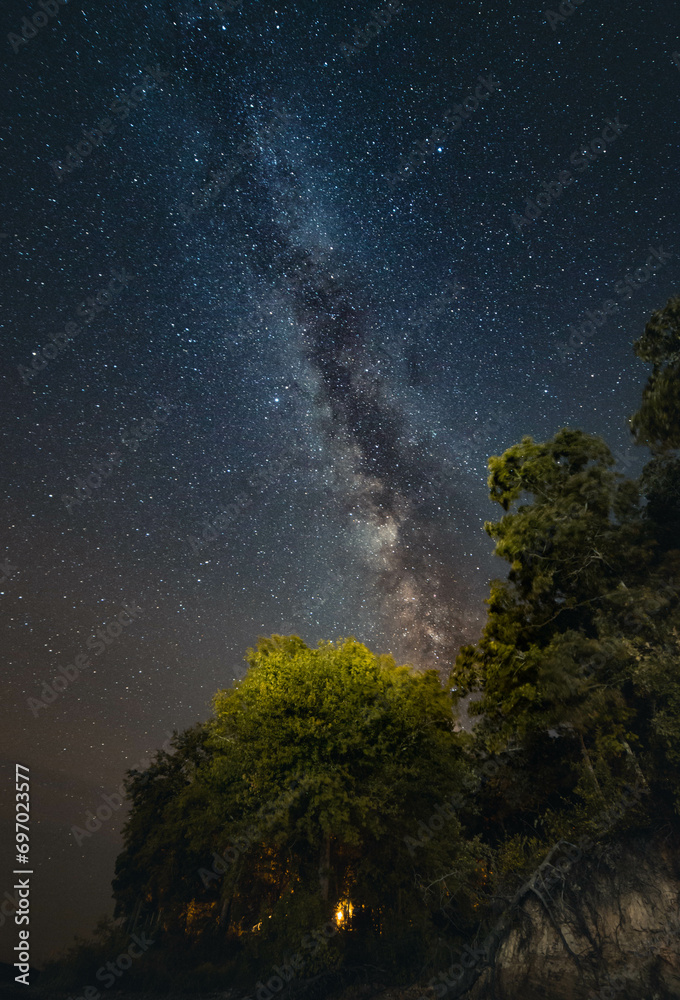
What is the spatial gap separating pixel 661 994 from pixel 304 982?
12572 mm

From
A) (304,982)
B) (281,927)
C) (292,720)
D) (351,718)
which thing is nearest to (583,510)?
(351,718)

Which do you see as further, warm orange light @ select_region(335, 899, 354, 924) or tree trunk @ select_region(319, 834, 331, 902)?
warm orange light @ select_region(335, 899, 354, 924)

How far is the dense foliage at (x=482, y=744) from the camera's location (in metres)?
17.2

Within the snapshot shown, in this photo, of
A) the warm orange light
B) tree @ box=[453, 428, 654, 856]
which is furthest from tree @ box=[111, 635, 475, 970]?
tree @ box=[453, 428, 654, 856]

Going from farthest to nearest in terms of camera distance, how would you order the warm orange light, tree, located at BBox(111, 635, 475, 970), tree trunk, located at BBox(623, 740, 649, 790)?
the warm orange light < tree, located at BBox(111, 635, 475, 970) < tree trunk, located at BBox(623, 740, 649, 790)

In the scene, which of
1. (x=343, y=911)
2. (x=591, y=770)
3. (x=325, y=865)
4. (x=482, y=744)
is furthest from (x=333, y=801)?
(x=591, y=770)

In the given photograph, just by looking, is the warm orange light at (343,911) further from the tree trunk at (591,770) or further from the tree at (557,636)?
the tree trunk at (591,770)

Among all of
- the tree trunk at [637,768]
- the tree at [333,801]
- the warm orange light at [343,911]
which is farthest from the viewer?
the warm orange light at [343,911]

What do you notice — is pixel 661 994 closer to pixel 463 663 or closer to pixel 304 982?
pixel 463 663

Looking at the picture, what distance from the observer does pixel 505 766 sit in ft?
72.6

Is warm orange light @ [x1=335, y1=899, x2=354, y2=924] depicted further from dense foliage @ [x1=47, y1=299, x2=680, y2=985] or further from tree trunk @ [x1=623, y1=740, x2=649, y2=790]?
tree trunk @ [x1=623, y1=740, x2=649, y2=790]

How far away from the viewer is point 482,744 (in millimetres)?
21953

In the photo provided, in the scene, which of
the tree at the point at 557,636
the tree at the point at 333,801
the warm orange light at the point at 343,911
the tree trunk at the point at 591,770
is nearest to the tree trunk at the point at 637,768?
the tree at the point at 557,636

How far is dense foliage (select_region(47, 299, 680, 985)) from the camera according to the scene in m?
17.2
